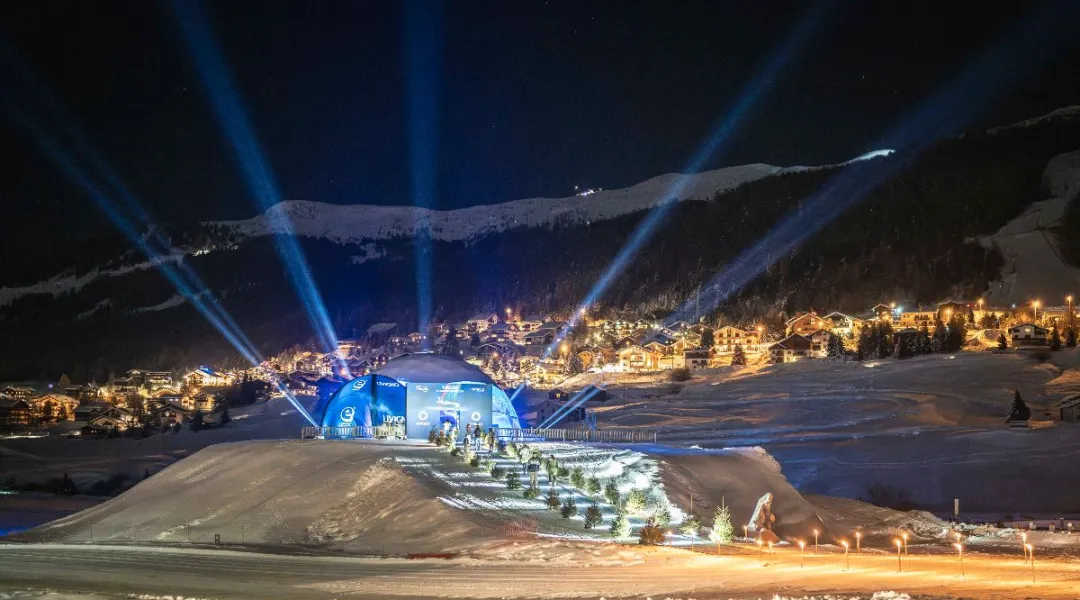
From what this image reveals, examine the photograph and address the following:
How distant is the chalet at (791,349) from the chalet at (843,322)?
5.80 meters

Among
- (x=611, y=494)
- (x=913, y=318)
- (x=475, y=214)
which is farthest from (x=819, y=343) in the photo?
(x=475, y=214)

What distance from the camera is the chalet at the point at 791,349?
69125mm

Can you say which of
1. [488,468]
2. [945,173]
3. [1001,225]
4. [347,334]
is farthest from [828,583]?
[347,334]

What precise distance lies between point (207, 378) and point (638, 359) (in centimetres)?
3801

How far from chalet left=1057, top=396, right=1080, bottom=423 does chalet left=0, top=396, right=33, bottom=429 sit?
62589 millimetres

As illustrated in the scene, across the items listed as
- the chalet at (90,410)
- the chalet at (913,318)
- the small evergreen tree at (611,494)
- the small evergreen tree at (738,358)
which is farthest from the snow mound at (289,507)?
the chalet at (913,318)

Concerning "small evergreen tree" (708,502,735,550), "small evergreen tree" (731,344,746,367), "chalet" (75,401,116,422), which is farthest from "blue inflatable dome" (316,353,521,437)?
"chalet" (75,401,116,422)

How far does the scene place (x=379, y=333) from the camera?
357 feet

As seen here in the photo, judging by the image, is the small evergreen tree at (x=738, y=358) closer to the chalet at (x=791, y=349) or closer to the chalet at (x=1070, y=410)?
the chalet at (x=791, y=349)

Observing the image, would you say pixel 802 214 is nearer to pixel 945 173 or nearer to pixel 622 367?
pixel 945 173

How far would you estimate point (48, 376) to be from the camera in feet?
355

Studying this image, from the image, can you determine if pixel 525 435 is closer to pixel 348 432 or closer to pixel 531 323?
pixel 348 432

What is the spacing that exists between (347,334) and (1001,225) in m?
66.4

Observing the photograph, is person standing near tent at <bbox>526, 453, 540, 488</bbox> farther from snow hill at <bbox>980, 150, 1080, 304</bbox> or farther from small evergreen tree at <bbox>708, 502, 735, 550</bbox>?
snow hill at <bbox>980, 150, 1080, 304</bbox>
